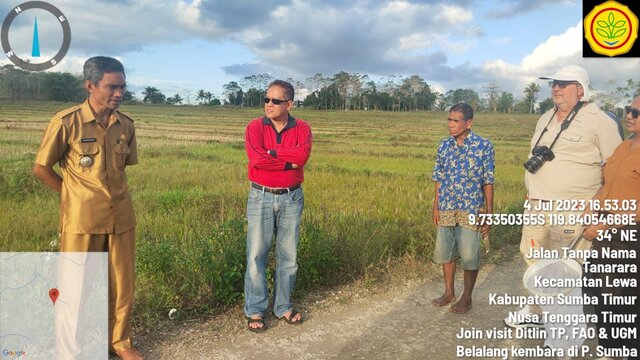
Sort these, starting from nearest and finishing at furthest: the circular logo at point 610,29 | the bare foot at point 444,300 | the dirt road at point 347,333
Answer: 1. the dirt road at point 347,333
2. the bare foot at point 444,300
3. the circular logo at point 610,29

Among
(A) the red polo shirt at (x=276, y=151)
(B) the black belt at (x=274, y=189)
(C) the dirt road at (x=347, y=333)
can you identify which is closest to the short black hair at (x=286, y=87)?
(A) the red polo shirt at (x=276, y=151)

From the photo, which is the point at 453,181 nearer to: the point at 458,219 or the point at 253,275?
the point at 458,219

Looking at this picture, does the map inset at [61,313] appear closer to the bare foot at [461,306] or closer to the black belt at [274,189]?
the black belt at [274,189]

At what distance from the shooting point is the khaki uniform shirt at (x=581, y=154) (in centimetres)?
316

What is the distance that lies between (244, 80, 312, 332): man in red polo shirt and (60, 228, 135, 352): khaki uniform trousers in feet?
2.79

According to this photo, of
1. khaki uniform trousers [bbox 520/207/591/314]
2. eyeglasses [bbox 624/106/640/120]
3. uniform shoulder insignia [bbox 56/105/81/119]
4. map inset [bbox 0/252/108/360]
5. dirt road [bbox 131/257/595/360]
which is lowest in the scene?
dirt road [bbox 131/257/595/360]

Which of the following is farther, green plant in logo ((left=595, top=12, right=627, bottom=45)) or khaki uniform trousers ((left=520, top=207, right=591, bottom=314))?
green plant in logo ((left=595, top=12, right=627, bottom=45))

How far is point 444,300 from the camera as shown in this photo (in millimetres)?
3994

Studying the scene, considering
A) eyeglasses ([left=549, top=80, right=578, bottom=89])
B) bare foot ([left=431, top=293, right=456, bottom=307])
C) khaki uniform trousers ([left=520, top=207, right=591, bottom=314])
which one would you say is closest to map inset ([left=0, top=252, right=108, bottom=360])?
bare foot ([left=431, top=293, right=456, bottom=307])

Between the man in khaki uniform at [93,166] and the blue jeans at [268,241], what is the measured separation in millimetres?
897

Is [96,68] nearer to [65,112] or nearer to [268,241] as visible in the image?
[65,112]

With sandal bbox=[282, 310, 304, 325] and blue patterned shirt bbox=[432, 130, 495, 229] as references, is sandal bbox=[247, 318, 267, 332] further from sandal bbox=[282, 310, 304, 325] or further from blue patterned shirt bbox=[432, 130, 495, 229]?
blue patterned shirt bbox=[432, 130, 495, 229]

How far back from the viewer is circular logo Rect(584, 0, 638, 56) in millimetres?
4770

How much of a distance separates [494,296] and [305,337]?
6.22 ft
